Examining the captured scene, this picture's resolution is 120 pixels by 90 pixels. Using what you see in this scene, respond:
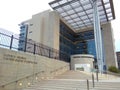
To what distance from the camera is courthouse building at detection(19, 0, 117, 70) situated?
32719 millimetres

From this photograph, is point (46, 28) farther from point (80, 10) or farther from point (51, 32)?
point (80, 10)

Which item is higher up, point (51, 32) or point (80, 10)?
point (80, 10)

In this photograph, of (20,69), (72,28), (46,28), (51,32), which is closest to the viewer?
(20,69)

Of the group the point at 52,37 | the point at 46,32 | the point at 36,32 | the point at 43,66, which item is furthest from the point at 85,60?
the point at 43,66

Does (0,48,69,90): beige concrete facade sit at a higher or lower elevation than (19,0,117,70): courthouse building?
lower

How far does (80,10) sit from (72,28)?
36.7ft

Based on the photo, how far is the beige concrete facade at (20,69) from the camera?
969 cm

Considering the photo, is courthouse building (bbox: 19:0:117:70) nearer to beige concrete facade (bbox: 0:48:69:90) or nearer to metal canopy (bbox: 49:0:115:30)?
metal canopy (bbox: 49:0:115:30)

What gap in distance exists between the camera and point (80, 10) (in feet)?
111

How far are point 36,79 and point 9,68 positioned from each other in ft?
11.5

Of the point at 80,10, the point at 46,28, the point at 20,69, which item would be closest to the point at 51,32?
the point at 46,28

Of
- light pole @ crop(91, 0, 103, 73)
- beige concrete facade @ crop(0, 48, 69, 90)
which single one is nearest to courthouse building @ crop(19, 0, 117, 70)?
light pole @ crop(91, 0, 103, 73)

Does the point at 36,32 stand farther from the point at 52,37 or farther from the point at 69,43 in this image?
the point at 69,43

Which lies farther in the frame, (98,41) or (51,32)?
(51,32)
